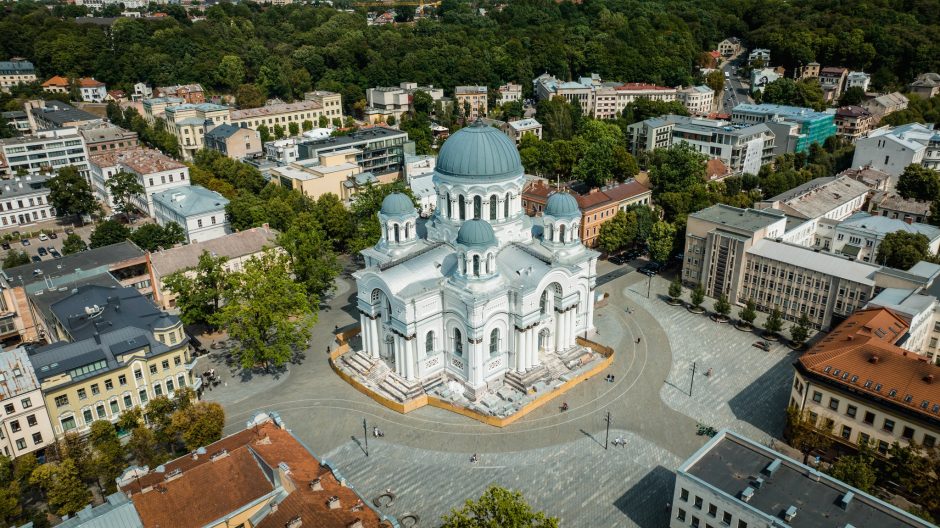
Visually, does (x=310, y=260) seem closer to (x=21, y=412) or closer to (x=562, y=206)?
(x=562, y=206)

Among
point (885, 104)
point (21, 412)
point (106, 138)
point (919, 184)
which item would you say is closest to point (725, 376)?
point (21, 412)

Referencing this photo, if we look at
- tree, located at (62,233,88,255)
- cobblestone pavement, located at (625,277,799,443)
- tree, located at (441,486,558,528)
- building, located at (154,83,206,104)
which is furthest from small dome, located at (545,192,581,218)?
building, located at (154,83,206,104)

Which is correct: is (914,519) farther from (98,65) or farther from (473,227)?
(98,65)

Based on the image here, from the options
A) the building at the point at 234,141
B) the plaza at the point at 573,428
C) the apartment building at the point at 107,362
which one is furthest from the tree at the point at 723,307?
the building at the point at 234,141

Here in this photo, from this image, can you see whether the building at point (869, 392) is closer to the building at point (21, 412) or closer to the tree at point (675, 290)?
the tree at point (675, 290)

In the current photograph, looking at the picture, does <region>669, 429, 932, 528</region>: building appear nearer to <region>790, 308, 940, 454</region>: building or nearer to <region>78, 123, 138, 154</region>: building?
<region>790, 308, 940, 454</region>: building

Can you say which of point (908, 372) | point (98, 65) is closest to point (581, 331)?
point (908, 372)

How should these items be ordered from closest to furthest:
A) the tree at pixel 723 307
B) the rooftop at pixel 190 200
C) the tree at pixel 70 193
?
the tree at pixel 723 307 < the rooftop at pixel 190 200 < the tree at pixel 70 193

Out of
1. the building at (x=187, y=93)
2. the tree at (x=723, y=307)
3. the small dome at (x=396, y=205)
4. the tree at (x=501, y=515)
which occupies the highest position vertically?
the building at (x=187, y=93)
